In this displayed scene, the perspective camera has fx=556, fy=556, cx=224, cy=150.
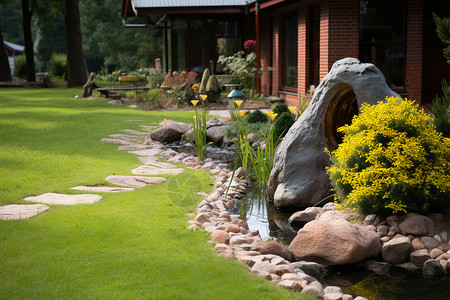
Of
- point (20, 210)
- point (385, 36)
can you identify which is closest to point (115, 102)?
point (385, 36)

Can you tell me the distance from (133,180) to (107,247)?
252 centimetres

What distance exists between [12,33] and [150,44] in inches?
1039

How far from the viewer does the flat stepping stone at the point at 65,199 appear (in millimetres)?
5948

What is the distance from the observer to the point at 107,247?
4.58 metres

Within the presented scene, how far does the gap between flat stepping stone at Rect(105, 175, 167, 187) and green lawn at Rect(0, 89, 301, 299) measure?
0.17 meters

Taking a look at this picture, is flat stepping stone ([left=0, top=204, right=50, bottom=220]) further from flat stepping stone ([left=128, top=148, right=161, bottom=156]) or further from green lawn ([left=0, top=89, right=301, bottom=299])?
flat stepping stone ([left=128, top=148, right=161, bottom=156])

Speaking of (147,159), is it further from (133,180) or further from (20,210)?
(20,210)

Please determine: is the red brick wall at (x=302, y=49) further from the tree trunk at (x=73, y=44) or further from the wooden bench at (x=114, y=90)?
the tree trunk at (x=73, y=44)

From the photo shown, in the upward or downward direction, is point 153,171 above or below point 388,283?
above

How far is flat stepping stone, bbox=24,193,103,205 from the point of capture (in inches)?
234

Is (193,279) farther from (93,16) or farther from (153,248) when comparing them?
(93,16)

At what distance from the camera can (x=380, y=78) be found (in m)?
6.40

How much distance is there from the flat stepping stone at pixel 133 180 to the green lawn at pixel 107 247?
0.56 feet

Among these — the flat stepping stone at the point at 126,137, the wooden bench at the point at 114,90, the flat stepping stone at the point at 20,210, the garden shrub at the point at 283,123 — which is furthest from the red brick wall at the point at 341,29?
the wooden bench at the point at 114,90
